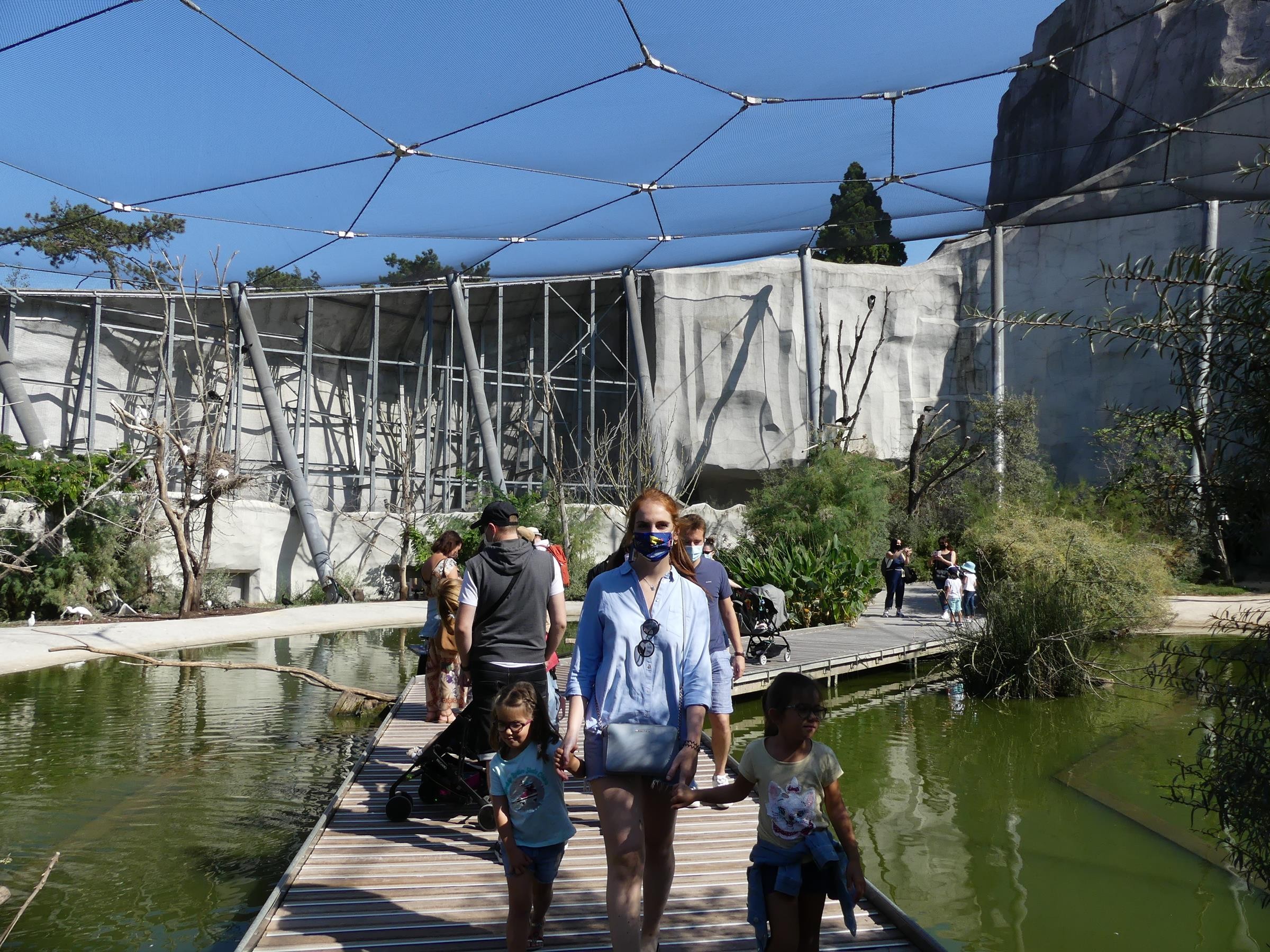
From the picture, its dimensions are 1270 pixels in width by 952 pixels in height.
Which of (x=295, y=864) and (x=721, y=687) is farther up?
(x=721, y=687)

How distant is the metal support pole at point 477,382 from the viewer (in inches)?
907

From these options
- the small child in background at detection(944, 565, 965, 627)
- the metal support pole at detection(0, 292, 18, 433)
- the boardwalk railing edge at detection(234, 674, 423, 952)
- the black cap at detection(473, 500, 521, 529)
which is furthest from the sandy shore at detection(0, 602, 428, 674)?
the metal support pole at detection(0, 292, 18, 433)

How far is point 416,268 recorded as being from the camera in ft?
66.8

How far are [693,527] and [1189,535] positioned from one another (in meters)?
2.35

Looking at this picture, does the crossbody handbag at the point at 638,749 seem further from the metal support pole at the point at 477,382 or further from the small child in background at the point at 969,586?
the metal support pole at the point at 477,382

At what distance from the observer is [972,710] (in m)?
9.22

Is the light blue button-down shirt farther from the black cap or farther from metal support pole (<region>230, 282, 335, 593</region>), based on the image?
metal support pole (<region>230, 282, 335, 593</region>)

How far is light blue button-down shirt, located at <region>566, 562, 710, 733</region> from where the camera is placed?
300cm

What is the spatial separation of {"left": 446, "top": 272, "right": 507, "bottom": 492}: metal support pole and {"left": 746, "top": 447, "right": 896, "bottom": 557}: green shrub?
21.6ft

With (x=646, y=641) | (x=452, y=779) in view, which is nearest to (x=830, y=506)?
(x=452, y=779)

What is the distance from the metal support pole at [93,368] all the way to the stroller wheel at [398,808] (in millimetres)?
16449

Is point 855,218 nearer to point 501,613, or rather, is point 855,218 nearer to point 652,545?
point 501,613

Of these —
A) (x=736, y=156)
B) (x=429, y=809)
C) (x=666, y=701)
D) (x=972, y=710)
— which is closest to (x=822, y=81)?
(x=736, y=156)

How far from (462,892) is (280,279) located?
1844 cm
